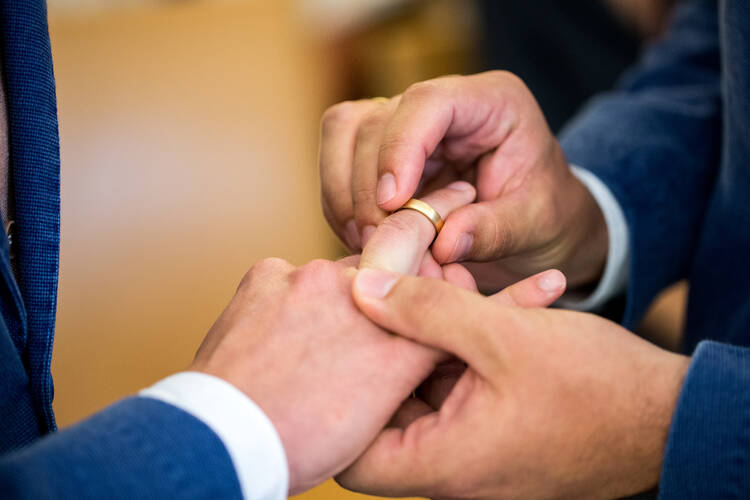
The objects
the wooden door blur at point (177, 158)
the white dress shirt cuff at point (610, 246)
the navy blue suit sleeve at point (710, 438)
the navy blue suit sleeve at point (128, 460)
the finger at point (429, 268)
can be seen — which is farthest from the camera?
the wooden door blur at point (177, 158)

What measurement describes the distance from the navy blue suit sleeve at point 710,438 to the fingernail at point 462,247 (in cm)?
20

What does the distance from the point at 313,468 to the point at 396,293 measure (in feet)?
0.43

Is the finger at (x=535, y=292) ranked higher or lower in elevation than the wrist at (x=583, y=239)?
higher

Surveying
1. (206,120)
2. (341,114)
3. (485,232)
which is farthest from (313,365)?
(206,120)

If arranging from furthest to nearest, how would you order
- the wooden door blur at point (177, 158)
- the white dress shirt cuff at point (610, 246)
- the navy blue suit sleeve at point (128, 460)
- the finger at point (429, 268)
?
the wooden door blur at point (177, 158), the white dress shirt cuff at point (610, 246), the finger at point (429, 268), the navy blue suit sleeve at point (128, 460)

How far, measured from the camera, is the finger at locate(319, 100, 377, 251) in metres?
0.68

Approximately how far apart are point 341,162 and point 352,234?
8 centimetres

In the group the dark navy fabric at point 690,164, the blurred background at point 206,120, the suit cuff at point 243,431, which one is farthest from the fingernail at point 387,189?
the blurred background at point 206,120

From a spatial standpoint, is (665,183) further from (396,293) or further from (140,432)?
(140,432)

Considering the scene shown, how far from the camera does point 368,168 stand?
0.64 metres

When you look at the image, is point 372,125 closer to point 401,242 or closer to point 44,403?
point 401,242

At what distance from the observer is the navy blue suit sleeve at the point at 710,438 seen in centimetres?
45

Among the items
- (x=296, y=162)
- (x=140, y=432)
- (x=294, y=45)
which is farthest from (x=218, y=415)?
(x=294, y=45)

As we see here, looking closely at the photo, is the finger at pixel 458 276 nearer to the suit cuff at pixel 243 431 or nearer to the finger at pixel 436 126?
the finger at pixel 436 126
